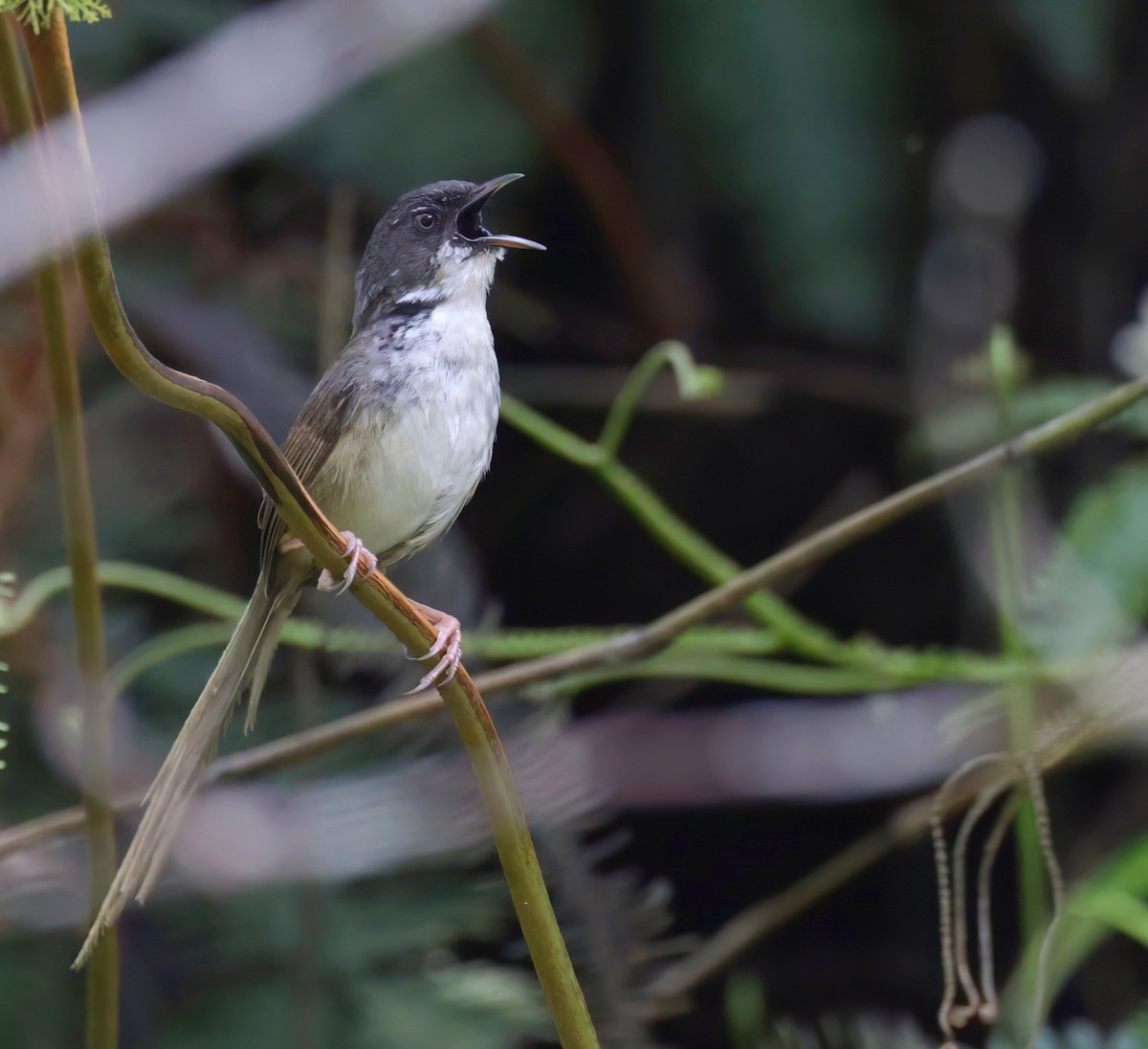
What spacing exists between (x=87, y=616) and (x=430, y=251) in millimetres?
883

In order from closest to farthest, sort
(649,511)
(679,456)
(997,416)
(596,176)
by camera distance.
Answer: (649,511), (997,416), (596,176), (679,456)

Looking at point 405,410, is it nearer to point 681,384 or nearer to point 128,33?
point 681,384

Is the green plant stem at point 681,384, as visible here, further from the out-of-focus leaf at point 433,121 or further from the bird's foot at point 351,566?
the out-of-focus leaf at point 433,121

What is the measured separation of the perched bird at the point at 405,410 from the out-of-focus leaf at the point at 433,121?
133cm

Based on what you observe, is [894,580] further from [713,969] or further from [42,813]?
[42,813]

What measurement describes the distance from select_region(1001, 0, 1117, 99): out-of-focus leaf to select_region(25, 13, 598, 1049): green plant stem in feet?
9.11

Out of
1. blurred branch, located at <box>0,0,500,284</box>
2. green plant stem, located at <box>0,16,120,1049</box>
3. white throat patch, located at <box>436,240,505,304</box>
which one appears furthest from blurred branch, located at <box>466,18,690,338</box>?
green plant stem, located at <box>0,16,120,1049</box>

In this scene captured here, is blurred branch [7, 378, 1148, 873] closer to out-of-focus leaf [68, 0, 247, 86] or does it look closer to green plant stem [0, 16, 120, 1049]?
green plant stem [0, 16, 120, 1049]

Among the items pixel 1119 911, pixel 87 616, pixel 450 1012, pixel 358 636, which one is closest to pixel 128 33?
pixel 358 636

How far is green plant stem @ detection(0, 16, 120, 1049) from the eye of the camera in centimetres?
160

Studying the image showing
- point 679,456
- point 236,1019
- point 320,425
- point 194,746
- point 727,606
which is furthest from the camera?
point 679,456

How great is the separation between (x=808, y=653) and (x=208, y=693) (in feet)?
4.50

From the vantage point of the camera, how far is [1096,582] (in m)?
2.76

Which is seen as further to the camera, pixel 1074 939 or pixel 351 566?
pixel 1074 939
